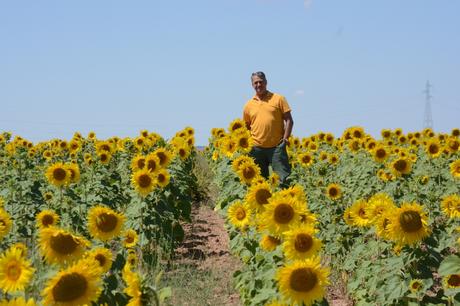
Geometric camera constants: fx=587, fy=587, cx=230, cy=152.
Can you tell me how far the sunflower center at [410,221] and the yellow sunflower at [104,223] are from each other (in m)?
2.00

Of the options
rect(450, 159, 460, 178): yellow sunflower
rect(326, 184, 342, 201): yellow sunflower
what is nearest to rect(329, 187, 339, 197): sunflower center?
rect(326, 184, 342, 201): yellow sunflower

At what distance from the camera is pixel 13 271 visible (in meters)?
2.96

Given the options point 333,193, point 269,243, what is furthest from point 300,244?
point 333,193

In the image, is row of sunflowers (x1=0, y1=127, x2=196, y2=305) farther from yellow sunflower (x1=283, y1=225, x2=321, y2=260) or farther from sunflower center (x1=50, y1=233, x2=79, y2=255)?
yellow sunflower (x1=283, y1=225, x2=321, y2=260)

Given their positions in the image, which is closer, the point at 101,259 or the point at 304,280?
the point at 304,280

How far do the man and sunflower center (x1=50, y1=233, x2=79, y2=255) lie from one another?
5.05 meters

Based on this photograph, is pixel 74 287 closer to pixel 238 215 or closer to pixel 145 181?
pixel 238 215

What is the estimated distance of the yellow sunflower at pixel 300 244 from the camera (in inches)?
136

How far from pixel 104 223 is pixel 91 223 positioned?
0.32ft

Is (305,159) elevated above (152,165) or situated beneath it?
elevated above

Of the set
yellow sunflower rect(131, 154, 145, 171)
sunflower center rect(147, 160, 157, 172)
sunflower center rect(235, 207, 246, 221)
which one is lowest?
sunflower center rect(235, 207, 246, 221)

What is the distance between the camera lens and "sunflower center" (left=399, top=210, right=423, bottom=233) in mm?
3986

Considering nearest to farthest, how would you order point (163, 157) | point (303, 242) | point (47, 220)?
point (303, 242)
point (47, 220)
point (163, 157)

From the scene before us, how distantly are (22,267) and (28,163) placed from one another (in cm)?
1030
